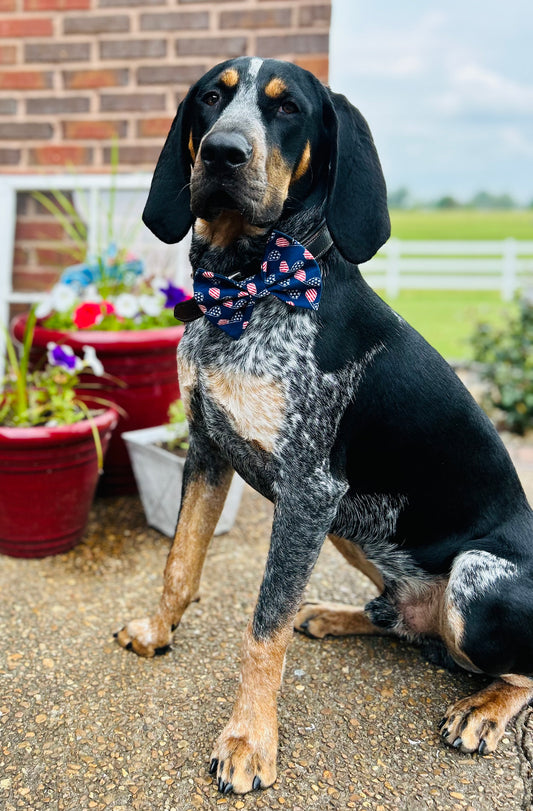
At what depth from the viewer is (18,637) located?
2.55 m

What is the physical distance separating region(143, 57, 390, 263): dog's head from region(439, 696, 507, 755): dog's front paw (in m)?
1.41

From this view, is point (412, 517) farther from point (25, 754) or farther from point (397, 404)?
point (25, 754)

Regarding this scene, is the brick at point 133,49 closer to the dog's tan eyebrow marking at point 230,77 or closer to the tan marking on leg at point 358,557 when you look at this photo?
the dog's tan eyebrow marking at point 230,77

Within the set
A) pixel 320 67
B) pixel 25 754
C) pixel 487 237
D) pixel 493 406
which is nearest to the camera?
pixel 25 754

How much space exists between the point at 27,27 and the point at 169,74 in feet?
3.11

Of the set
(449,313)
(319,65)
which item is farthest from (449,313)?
(319,65)

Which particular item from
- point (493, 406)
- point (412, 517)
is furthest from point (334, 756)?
point (493, 406)

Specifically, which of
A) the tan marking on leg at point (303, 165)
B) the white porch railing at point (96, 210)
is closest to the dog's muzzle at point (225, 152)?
the tan marking on leg at point (303, 165)

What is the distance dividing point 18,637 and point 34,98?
3.35m

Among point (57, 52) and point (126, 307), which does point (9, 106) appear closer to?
point (57, 52)

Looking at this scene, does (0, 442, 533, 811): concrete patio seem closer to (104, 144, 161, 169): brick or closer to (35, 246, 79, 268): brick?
(35, 246, 79, 268): brick

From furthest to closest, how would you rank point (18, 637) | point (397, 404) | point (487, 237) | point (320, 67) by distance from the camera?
point (487, 237) < point (320, 67) < point (18, 637) < point (397, 404)

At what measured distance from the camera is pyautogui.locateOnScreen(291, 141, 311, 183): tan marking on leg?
203 centimetres

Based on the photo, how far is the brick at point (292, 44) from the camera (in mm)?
3980
